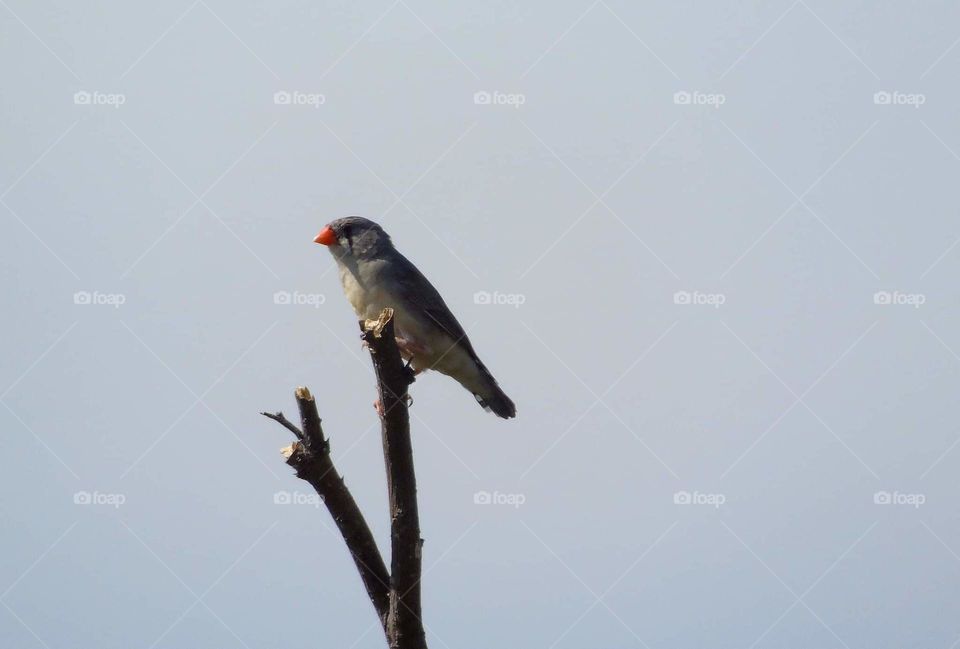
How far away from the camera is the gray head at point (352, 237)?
314 inches

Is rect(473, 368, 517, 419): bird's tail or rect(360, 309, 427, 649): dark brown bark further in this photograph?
rect(473, 368, 517, 419): bird's tail

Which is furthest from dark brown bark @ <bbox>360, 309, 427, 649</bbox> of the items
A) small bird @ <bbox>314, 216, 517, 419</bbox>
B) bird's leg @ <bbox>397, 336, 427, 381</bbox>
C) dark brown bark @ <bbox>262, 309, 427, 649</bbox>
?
bird's leg @ <bbox>397, 336, 427, 381</bbox>

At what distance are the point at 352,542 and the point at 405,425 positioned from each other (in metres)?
0.78

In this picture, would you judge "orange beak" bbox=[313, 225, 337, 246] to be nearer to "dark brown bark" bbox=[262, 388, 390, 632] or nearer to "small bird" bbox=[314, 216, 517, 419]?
"small bird" bbox=[314, 216, 517, 419]

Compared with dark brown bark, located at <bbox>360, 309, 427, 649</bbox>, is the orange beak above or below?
above

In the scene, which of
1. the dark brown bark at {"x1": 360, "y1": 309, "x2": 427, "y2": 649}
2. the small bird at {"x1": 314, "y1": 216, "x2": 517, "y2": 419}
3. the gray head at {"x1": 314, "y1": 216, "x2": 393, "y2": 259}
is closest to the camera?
the dark brown bark at {"x1": 360, "y1": 309, "x2": 427, "y2": 649}

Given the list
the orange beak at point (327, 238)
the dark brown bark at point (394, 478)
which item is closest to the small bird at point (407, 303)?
the orange beak at point (327, 238)

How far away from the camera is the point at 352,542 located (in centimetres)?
580

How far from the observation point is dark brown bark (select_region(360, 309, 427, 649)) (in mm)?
5594

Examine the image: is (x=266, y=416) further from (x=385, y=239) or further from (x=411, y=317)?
(x=385, y=239)

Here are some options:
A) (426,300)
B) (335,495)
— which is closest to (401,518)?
(335,495)

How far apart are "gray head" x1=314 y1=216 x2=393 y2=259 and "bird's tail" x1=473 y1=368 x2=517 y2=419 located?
1.38m

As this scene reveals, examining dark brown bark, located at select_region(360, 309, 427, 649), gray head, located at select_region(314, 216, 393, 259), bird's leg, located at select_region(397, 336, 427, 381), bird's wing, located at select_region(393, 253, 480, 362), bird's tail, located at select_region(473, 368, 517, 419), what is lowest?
dark brown bark, located at select_region(360, 309, 427, 649)

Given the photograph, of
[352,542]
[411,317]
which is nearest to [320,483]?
[352,542]
